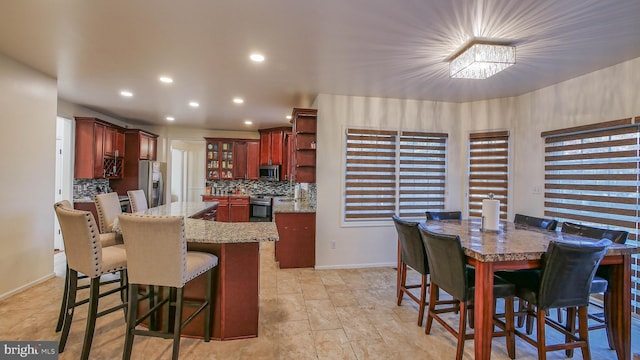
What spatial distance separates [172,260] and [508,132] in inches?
174

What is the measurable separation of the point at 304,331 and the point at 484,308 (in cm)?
141

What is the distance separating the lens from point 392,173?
4312mm

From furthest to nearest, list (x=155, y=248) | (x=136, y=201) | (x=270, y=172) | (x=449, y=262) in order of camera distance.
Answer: (x=270, y=172)
(x=136, y=201)
(x=449, y=262)
(x=155, y=248)

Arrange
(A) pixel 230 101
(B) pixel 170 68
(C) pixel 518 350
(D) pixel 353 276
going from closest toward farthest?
(C) pixel 518 350
(B) pixel 170 68
(D) pixel 353 276
(A) pixel 230 101

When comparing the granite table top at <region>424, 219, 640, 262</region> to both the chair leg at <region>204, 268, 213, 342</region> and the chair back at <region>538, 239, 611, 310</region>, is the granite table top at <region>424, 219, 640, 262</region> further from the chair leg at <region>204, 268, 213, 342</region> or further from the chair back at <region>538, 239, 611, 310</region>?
the chair leg at <region>204, 268, 213, 342</region>

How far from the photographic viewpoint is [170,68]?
3.21 meters

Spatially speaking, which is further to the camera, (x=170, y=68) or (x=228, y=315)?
(x=170, y=68)

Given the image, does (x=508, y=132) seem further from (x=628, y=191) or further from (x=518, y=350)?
(x=518, y=350)

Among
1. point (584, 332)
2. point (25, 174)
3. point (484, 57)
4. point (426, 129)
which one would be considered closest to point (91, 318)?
point (25, 174)

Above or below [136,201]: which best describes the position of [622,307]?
below

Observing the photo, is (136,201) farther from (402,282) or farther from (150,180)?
(402,282)

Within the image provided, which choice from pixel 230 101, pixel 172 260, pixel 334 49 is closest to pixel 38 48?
pixel 230 101

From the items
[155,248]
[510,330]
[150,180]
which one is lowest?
[510,330]

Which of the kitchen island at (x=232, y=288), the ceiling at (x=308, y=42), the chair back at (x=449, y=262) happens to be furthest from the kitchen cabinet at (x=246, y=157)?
the chair back at (x=449, y=262)
